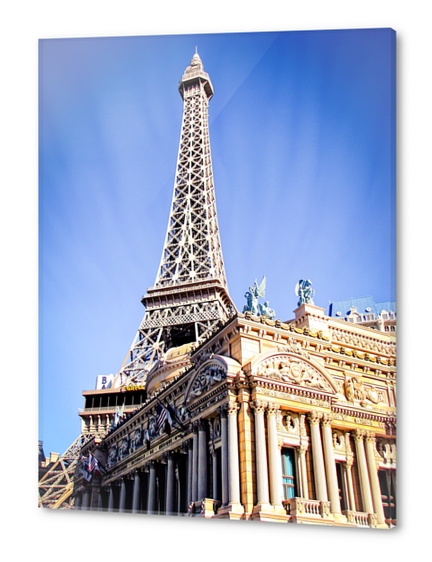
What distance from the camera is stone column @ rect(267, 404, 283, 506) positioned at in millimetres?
15984

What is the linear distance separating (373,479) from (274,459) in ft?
10.5

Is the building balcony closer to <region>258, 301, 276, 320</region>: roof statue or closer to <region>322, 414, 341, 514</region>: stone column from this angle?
<region>322, 414, 341, 514</region>: stone column

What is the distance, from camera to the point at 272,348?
1811cm

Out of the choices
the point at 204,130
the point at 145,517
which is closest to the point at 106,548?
the point at 145,517

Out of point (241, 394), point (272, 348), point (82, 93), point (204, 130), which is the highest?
point (204, 130)

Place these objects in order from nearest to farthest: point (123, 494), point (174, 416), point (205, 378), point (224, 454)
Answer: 1. point (224, 454)
2. point (205, 378)
3. point (174, 416)
4. point (123, 494)

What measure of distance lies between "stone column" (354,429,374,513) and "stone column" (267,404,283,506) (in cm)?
258

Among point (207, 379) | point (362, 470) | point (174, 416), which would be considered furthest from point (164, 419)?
point (362, 470)

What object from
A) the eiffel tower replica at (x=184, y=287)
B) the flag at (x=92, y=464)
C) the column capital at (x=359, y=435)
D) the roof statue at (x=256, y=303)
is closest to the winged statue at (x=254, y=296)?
the roof statue at (x=256, y=303)

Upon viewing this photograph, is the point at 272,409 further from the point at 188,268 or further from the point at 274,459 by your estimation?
the point at 188,268

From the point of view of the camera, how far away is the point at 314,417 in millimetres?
17703

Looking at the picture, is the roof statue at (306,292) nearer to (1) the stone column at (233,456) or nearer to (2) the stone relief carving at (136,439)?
(1) the stone column at (233,456)
